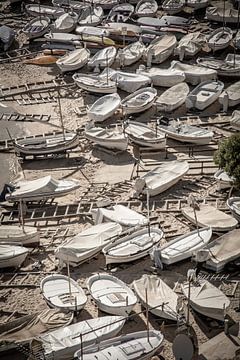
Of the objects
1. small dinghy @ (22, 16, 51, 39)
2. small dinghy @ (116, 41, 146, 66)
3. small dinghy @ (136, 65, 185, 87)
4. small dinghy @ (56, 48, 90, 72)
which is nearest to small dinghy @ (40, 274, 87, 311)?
small dinghy @ (136, 65, 185, 87)

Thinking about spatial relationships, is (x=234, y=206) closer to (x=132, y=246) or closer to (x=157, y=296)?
(x=132, y=246)

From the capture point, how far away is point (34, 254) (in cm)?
2645

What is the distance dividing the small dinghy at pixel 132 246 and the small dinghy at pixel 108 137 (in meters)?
6.47

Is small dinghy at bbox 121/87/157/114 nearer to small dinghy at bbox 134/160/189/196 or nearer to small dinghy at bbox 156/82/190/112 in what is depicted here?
small dinghy at bbox 156/82/190/112

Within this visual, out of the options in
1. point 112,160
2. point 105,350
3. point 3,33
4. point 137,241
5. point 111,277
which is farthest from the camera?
point 3,33

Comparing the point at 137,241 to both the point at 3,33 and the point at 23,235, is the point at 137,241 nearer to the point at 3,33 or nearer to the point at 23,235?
the point at 23,235

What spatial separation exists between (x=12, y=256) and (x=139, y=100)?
12104 millimetres

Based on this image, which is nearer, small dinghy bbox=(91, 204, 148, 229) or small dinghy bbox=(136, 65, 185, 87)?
small dinghy bbox=(91, 204, 148, 229)

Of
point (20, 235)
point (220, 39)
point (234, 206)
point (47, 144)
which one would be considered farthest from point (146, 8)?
point (20, 235)

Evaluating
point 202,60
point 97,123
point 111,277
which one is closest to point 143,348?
point 111,277

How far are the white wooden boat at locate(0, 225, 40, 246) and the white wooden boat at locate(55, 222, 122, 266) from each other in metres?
1.23

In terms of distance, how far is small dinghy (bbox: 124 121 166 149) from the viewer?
31.9 meters

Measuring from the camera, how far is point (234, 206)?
2734cm

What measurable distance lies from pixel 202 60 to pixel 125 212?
13791 mm
